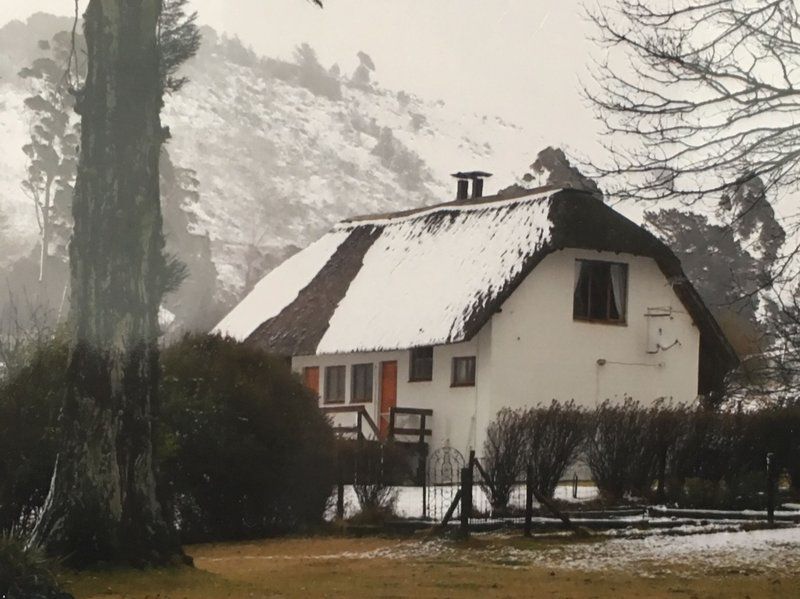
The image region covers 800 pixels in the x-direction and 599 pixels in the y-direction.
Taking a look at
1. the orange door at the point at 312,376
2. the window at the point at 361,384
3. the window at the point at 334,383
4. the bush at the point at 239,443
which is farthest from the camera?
the orange door at the point at 312,376

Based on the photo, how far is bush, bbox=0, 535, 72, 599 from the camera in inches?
498

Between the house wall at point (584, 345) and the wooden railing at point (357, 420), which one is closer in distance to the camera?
the wooden railing at point (357, 420)

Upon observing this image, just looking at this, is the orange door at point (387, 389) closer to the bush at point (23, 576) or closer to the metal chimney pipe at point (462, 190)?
the metal chimney pipe at point (462, 190)

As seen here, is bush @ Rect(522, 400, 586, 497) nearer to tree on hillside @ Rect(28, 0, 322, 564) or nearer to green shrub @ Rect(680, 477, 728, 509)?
green shrub @ Rect(680, 477, 728, 509)

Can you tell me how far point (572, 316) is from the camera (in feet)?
127

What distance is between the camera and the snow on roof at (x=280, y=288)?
46.8 metres

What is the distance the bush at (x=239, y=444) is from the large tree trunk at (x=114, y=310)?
22.1ft

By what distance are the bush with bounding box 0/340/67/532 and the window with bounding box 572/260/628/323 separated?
20.1m

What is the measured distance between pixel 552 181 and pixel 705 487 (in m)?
48.8

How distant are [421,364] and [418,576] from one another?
2204 cm

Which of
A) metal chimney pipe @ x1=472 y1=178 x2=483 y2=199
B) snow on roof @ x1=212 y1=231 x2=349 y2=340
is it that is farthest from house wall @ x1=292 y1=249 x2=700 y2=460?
metal chimney pipe @ x1=472 y1=178 x2=483 y2=199

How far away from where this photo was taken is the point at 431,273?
136ft

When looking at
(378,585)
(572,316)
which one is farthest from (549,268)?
(378,585)

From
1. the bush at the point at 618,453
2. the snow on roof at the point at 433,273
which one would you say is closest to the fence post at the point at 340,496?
the bush at the point at 618,453
